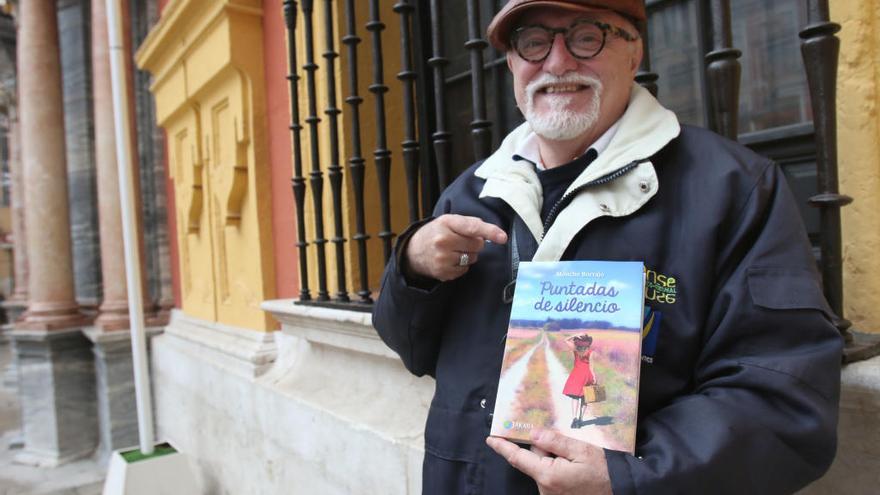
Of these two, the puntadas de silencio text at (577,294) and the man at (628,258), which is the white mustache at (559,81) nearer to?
the man at (628,258)

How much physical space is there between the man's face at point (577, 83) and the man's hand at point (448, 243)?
0.24 meters

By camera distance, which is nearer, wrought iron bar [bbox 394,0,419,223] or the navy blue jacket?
the navy blue jacket

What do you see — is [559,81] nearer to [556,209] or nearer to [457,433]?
[556,209]

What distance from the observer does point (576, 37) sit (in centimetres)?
109

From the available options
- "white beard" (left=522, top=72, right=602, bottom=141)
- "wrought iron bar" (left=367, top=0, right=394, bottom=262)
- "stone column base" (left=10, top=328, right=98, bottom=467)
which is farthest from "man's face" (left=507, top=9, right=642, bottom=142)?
"stone column base" (left=10, top=328, right=98, bottom=467)

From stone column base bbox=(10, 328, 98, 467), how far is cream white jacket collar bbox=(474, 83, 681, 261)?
5708 mm

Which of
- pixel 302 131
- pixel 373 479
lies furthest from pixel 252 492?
pixel 302 131

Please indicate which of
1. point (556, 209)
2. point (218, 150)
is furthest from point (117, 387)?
point (556, 209)

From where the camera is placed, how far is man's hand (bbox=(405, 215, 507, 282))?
3.43ft

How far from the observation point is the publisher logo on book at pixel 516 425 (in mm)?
950

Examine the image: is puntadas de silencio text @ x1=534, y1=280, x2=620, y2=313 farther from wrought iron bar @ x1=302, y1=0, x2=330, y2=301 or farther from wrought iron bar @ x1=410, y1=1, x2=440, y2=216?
wrought iron bar @ x1=410, y1=1, x2=440, y2=216

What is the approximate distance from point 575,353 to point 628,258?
184mm

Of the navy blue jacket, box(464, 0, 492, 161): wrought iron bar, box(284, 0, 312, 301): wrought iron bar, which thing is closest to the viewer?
the navy blue jacket

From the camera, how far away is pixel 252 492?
9.96ft
